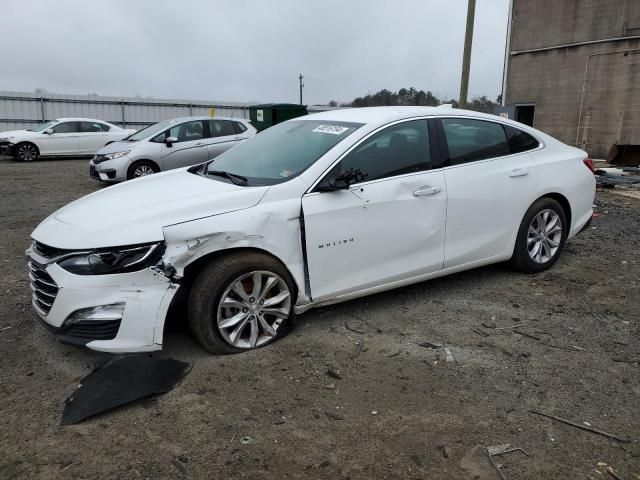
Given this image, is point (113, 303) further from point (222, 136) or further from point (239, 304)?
point (222, 136)

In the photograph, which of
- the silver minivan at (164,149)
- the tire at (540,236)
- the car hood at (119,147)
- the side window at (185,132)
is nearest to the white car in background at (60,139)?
the silver minivan at (164,149)

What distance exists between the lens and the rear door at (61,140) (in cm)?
1692

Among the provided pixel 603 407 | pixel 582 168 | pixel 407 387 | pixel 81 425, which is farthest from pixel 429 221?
pixel 81 425

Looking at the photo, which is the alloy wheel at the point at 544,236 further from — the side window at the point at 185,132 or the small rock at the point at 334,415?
the side window at the point at 185,132

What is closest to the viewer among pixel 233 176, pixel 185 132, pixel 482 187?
pixel 233 176

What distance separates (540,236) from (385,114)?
203cm

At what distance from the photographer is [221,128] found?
11.9 meters

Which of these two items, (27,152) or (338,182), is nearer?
(338,182)

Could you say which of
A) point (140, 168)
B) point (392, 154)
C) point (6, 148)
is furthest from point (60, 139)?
point (392, 154)

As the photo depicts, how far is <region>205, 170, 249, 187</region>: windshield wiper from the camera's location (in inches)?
150

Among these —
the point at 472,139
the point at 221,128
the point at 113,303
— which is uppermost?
the point at 221,128

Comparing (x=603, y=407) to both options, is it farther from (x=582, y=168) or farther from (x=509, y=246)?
(x=582, y=168)

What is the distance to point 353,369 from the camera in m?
3.38

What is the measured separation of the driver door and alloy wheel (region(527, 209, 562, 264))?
1241mm
